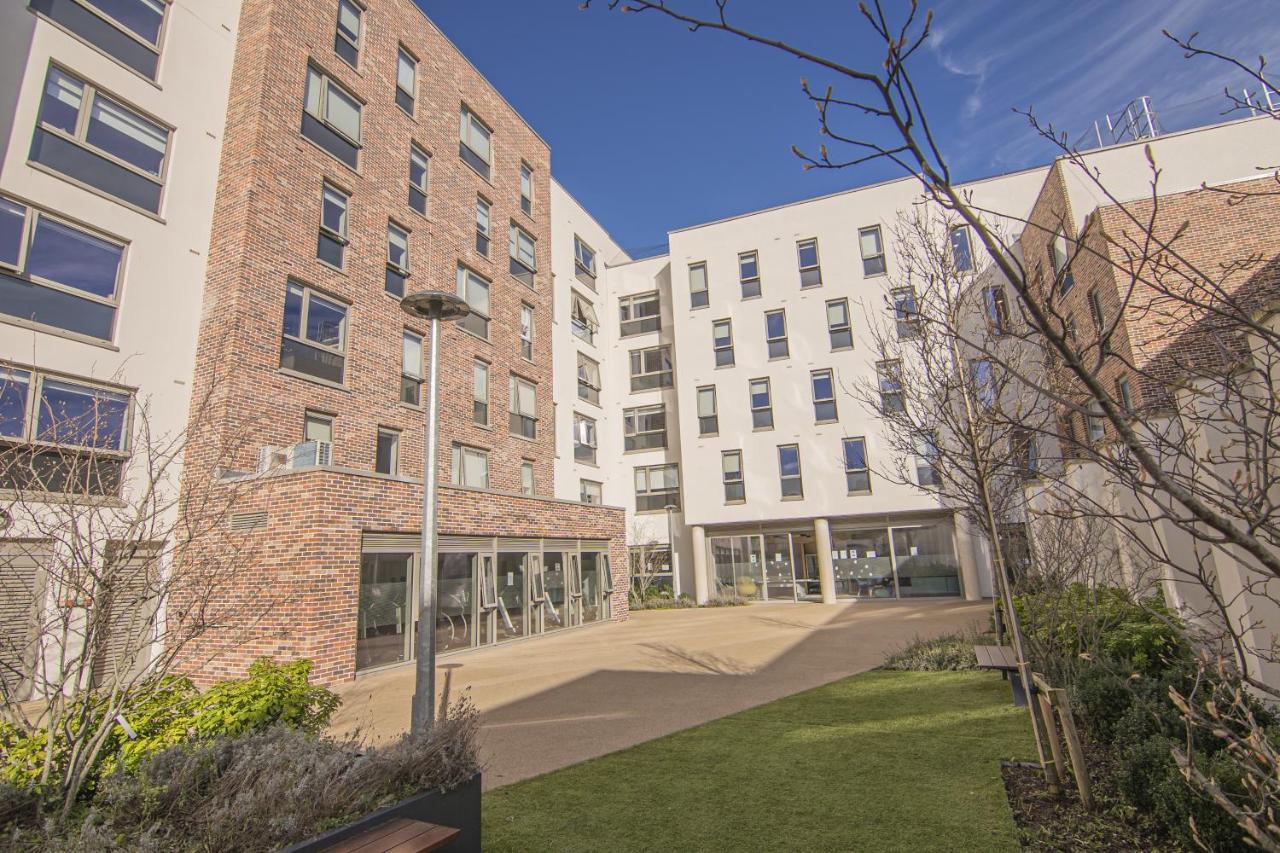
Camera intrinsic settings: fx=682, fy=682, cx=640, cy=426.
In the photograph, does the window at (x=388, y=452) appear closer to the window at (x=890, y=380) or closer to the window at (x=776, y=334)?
the window at (x=890, y=380)

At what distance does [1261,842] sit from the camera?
1684 mm

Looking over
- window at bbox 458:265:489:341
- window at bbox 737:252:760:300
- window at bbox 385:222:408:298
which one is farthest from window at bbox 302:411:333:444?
window at bbox 737:252:760:300

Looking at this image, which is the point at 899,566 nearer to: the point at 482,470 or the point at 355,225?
the point at 482,470

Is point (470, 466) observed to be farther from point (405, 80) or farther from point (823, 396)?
point (823, 396)

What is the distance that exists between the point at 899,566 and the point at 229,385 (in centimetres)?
2097

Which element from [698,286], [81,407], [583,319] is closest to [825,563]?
[698,286]

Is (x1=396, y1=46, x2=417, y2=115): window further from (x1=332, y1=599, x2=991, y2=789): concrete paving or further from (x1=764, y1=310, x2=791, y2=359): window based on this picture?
(x1=764, y1=310, x2=791, y2=359): window

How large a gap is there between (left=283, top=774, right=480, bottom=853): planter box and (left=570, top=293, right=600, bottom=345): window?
23.3 m

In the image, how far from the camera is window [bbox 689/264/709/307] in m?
27.9

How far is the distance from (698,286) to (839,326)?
6079mm

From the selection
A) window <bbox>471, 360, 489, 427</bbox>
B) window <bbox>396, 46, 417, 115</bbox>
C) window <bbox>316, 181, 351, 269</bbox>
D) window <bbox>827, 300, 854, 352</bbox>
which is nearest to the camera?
window <bbox>316, 181, 351, 269</bbox>

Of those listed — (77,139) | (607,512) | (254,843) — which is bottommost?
(254,843)

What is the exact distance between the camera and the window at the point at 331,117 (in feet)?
50.4

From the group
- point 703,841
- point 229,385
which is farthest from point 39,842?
point 229,385
